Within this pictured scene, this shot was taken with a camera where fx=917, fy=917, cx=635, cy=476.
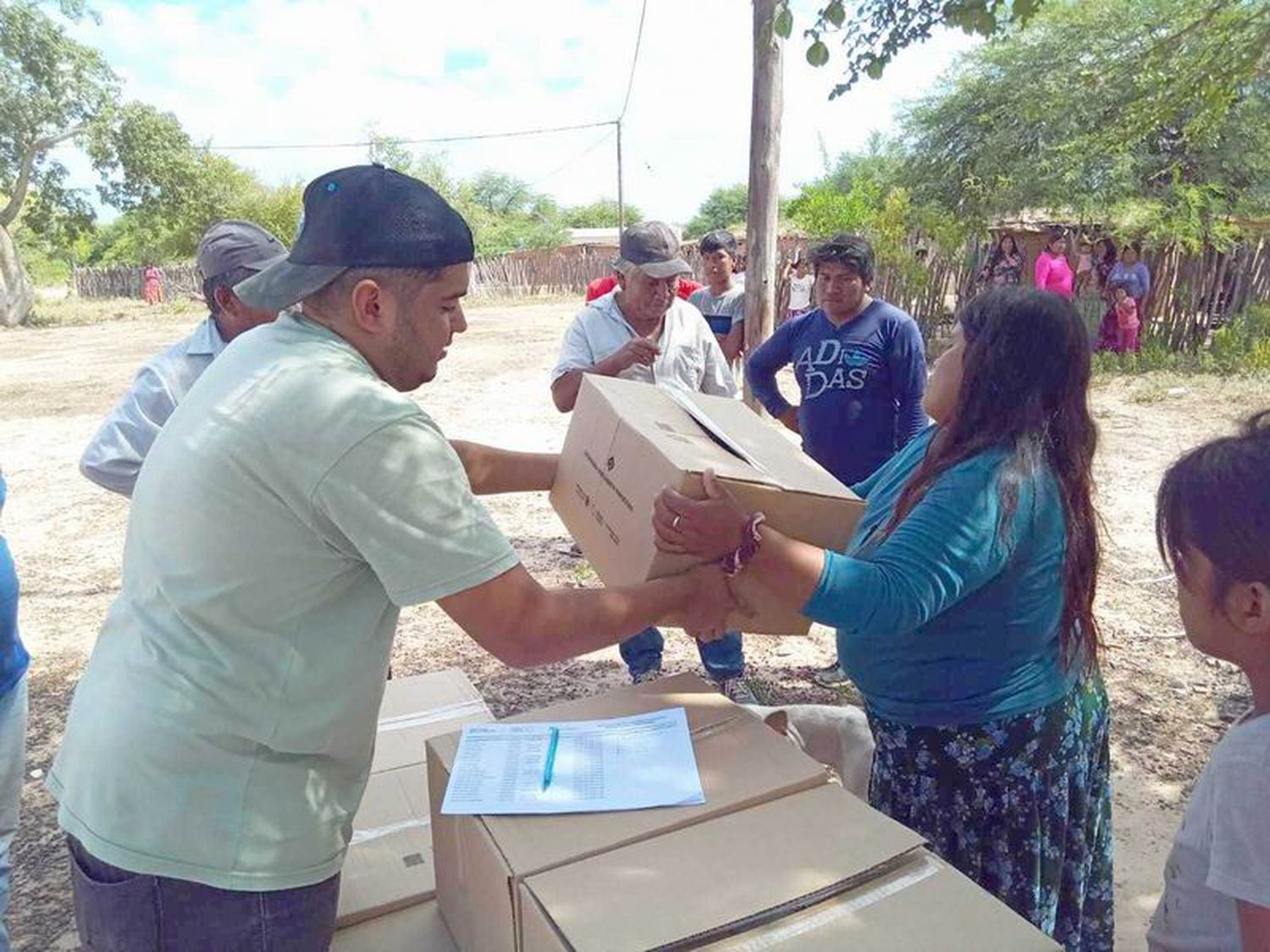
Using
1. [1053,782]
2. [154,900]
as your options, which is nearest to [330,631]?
[154,900]

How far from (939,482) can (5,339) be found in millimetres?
24283

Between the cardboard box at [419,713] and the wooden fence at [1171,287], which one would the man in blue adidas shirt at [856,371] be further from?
the wooden fence at [1171,287]

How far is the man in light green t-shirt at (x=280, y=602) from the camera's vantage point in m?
1.21

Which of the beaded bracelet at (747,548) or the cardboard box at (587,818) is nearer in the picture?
the cardboard box at (587,818)

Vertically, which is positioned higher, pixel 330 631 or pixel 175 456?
pixel 175 456

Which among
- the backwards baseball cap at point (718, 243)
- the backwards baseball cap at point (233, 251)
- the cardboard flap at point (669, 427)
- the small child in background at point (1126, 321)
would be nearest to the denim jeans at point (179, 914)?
the cardboard flap at point (669, 427)

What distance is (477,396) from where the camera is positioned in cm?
1069

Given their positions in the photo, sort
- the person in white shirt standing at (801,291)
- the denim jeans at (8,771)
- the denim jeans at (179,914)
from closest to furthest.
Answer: the denim jeans at (179,914) < the denim jeans at (8,771) < the person in white shirt standing at (801,291)

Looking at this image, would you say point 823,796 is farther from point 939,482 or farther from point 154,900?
point 154,900

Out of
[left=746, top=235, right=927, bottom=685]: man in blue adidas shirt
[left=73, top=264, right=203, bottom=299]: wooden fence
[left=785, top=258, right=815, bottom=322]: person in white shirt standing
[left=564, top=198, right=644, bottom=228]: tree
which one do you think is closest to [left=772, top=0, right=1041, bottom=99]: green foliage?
[left=746, top=235, right=927, bottom=685]: man in blue adidas shirt

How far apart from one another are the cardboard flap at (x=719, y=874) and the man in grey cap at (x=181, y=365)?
2.01 m

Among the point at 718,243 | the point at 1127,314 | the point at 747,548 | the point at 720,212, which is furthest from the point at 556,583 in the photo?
the point at 720,212

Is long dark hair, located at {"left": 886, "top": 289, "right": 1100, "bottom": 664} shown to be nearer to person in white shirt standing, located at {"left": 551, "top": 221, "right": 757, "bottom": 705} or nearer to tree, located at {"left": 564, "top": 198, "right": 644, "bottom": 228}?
person in white shirt standing, located at {"left": 551, "top": 221, "right": 757, "bottom": 705}

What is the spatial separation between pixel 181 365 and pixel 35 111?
28817mm
